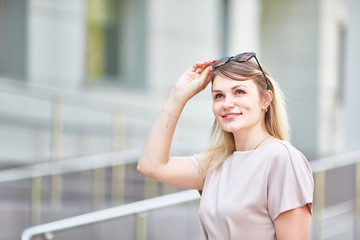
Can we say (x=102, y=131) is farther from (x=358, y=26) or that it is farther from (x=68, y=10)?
(x=358, y=26)

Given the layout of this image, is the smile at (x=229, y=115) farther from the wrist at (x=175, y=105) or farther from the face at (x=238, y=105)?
the wrist at (x=175, y=105)

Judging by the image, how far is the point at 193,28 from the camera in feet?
37.6

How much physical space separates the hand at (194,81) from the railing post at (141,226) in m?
1.62

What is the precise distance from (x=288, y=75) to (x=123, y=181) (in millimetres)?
9053

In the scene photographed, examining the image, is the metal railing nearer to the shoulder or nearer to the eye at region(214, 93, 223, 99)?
the eye at region(214, 93, 223, 99)

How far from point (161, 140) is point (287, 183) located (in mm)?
584

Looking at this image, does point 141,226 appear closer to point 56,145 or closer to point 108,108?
point 56,145

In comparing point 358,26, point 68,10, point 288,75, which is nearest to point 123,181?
point 68,10

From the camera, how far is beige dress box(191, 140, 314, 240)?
1.96m

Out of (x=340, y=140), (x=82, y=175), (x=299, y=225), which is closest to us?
(x=299, y=225)

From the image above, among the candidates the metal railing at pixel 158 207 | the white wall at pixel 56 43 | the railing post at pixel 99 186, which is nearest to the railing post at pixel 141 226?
the metal railing at pixel 158 207

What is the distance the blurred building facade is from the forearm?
11.9 ft

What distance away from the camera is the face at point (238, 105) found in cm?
213

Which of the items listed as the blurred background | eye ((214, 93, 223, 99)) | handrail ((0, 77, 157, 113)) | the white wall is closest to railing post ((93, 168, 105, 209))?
the blurred background
